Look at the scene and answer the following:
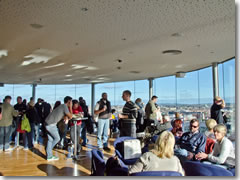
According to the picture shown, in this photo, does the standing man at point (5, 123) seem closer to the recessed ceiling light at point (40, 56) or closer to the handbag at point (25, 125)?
the handbag at point (25, 125)

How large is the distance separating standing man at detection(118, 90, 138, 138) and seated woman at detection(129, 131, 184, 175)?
189 cm

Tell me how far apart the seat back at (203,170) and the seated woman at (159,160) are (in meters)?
0.08

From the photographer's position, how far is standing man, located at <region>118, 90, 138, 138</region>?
3824 mm

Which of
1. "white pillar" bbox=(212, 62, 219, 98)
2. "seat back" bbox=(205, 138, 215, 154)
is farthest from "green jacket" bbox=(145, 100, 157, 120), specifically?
"seat back" bbox=(205, 138, 215, 154)

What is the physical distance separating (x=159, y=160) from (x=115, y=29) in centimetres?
279

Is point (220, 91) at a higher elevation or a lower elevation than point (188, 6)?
lower

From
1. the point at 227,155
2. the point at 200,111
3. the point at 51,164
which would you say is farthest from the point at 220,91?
the point at 51,164

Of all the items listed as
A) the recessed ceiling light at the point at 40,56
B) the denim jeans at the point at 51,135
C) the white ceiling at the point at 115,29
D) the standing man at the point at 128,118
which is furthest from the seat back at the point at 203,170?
the recessed ceiling light at the point at 40,56

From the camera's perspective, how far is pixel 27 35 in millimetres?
4203

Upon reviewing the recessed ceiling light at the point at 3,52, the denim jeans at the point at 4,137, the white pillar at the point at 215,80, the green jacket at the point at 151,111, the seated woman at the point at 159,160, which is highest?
the recessed ceiling light at the point at 3,52

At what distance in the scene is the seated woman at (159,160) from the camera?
5.89ft

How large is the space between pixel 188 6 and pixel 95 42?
7.96 ft

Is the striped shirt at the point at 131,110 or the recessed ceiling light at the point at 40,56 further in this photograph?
the recessed ceiling light at the point at 40,56

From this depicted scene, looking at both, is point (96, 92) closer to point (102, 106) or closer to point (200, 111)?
point (200, 111)
